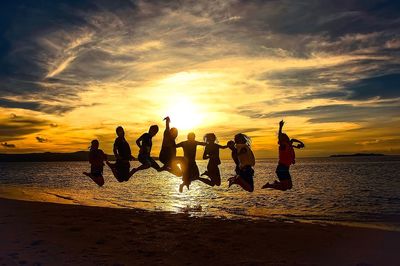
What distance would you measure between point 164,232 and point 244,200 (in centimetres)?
1762

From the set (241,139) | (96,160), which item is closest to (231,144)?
(241,139)

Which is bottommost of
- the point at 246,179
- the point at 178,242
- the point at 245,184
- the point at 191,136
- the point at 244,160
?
the point at 178,242

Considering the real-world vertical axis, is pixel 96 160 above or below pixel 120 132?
below

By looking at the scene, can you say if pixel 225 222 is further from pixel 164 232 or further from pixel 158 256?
pixel 158 256

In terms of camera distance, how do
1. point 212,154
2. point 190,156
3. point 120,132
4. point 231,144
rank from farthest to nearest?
point 190,156, point 120,132, point 212,154, point 231,144

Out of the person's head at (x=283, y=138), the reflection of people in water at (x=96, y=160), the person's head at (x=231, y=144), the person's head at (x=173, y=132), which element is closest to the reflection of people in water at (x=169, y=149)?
the person's head at (x=173, y=132)

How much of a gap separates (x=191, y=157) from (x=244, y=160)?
7.59 ft

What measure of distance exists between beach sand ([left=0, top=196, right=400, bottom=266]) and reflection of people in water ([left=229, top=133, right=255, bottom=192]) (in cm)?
207

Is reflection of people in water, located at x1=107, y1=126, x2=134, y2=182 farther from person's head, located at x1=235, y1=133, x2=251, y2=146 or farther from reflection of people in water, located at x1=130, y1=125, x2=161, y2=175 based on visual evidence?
person's head, located at x1=235, y1=133, x2=251, y2=146

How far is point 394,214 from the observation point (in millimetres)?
25578

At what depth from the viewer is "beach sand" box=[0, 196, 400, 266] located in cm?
1127

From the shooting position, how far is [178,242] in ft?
43.8

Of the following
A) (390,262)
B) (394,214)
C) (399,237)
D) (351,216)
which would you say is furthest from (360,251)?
Result: (394,214)

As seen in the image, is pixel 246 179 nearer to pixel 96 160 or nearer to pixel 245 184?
pixel 245 184
